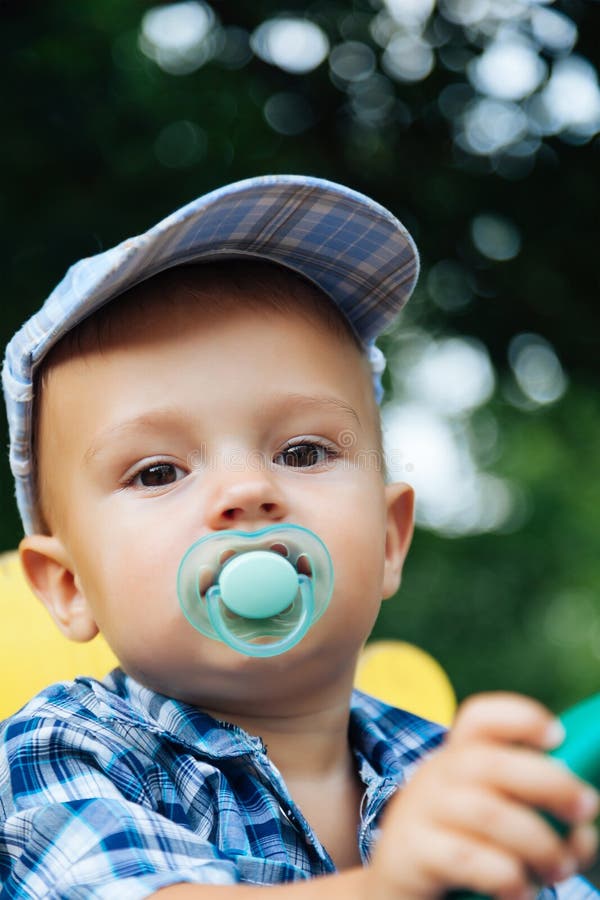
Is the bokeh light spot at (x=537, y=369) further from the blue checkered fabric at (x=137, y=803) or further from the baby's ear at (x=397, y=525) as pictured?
the blue checkered fabric at (x=137, y=803)

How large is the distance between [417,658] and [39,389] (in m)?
0.64

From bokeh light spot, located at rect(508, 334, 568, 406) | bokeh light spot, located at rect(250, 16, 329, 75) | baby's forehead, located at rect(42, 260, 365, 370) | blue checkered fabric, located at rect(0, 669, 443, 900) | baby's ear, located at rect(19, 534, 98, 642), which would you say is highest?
bokeh light spot, located at rect(250, 16, 329, 75)

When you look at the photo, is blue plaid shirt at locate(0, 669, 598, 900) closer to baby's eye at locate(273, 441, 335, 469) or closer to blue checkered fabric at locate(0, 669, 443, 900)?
blue checkered fabric at locate(0, 669, 443, 900)

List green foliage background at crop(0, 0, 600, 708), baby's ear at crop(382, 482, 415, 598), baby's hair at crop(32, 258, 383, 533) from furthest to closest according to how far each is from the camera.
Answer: green foliage background at crop(0, 0, 600, 708) < baby's ear at crop(382, 482, 415, 598) < baby's hair at crop(32, 258, 383, 533)

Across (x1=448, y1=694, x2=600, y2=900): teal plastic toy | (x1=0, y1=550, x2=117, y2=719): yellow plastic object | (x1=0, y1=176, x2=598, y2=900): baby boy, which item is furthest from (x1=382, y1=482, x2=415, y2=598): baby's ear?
(x1=448, y1=694, x2=600, y2=900): teal plastic toy

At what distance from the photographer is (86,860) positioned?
74 centimetres

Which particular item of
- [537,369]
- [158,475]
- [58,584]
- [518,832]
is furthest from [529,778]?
[537,369]

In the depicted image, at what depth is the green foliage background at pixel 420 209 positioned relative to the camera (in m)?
2.64

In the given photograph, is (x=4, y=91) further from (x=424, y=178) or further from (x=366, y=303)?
(x=366, y=303)

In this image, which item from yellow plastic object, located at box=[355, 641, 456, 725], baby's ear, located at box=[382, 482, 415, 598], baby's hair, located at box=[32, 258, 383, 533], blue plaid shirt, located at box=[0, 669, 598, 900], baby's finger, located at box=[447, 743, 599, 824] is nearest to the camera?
baby's finger, located at box=[447, 743, 599, 824]

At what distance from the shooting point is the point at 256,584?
84 cm

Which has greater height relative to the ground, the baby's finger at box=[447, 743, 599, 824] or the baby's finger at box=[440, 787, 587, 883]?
the baby's finger at box=[447, 743, 599, 824]

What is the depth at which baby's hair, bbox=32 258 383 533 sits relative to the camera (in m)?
0.97

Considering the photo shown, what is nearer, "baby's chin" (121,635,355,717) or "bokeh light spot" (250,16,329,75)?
"baby's chin" (121,635,355,717)
